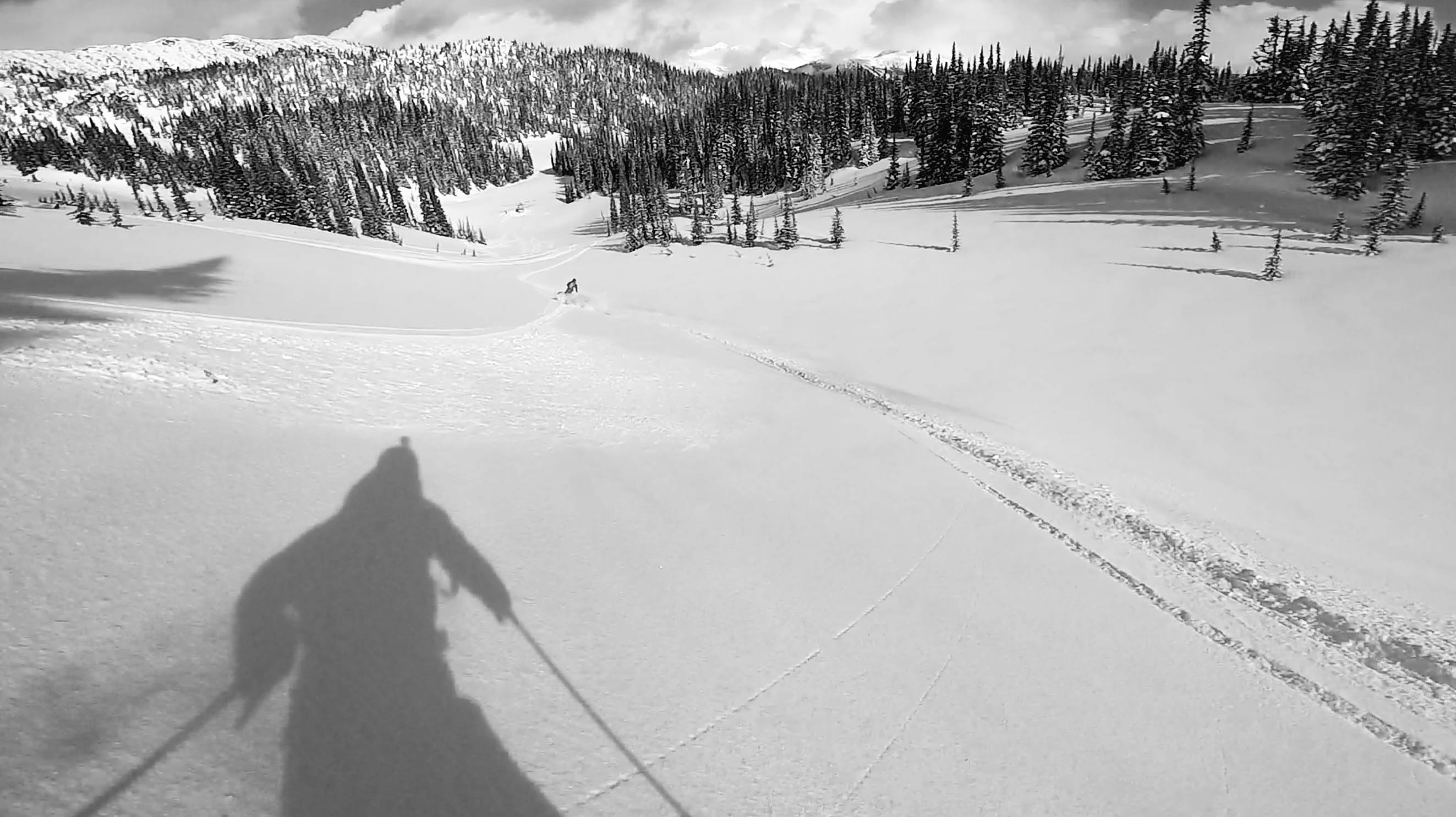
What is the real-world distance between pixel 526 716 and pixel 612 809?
4.40ft

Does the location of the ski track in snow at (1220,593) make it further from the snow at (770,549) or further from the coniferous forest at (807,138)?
the coniferous forest at (807,138)

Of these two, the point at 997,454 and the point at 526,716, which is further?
the point at 997,454

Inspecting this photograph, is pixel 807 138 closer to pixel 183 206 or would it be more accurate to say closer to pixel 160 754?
pixel 183 206

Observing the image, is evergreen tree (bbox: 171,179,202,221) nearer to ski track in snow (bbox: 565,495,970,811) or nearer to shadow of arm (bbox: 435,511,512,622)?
shadow of arm (bbox: 435,511,512,622)

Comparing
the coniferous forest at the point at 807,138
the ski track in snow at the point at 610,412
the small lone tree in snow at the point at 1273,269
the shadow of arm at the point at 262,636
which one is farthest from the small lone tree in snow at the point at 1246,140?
the shadow of arm at the point at 262,636

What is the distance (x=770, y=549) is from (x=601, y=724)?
4.38 metres

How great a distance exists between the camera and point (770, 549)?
9.88 metres

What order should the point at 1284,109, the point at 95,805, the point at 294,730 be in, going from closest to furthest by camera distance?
the point at 95,805, the point at 294,730, the point at 1284,109

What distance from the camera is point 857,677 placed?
24.0 feet

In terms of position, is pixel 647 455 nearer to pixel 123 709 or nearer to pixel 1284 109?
pixel 123 709

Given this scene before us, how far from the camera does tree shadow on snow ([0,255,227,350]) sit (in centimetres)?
1182

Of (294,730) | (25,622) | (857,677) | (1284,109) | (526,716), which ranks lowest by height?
(857,677)

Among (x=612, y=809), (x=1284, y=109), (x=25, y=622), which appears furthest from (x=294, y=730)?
(x=1284, y=109)

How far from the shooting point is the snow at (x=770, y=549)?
5.75 metres
